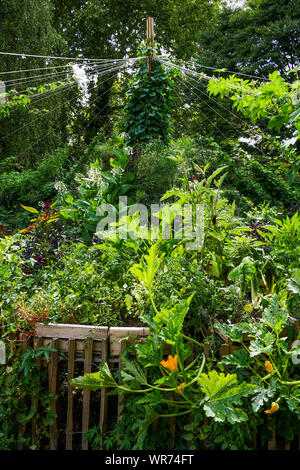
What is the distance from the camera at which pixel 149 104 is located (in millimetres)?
5059

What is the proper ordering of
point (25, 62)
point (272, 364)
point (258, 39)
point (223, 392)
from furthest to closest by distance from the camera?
point (258, 39) < point (25, 62) < point (272, 364) < point (223, 392)

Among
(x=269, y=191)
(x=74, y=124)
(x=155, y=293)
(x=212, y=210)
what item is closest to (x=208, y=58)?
(x=74, y=124)

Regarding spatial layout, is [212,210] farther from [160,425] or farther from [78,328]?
[160,425]

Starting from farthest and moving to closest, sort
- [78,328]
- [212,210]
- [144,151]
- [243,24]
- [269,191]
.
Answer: [243,24] → [269,191] → [144,151] → [212,210] → [78,328]

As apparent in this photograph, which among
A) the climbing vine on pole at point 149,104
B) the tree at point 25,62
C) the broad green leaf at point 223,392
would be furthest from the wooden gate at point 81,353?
the tree at point 25,62

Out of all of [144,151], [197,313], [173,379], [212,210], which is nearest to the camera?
[173,379]

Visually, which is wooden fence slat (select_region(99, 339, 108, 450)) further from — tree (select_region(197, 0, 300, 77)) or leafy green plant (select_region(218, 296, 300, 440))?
tree (select_region(197, 0, 300, 77))

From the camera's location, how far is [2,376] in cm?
167

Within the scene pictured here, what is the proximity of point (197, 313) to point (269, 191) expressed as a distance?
13.0ft

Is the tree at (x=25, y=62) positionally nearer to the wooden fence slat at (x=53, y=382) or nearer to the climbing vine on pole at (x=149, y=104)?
the climbing vine on pole at (x=149, y=104)

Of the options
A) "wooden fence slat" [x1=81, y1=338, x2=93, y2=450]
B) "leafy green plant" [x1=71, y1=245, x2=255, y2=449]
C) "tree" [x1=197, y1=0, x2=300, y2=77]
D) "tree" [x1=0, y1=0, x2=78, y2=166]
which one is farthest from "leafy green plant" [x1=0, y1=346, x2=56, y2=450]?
"tree" [x1=197, y1=0, x2=300, y2=77]

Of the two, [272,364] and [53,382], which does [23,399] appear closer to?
[53,382]

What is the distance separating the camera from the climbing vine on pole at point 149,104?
5055mm

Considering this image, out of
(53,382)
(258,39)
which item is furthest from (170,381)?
(258,39)
